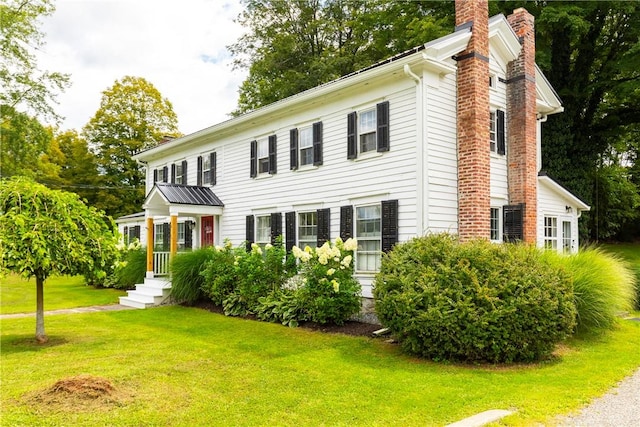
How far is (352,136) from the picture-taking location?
11.8 metres

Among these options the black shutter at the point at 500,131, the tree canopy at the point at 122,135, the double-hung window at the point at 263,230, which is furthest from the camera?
the tree canopy at the point at 122,135

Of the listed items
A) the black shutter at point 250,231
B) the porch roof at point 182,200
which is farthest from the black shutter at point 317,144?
the porch roof at point 182,200

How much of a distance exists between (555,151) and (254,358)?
55.2 ft

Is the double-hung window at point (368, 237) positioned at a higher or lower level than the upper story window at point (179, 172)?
lower

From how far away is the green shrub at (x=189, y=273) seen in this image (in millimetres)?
13719

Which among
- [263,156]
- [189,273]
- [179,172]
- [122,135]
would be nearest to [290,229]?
[263,156]

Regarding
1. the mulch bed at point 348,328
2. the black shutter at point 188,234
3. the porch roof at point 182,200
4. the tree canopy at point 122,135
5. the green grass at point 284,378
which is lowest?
the mulch bed at point 348,328

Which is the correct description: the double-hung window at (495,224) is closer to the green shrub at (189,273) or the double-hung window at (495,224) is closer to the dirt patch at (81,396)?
the green shrub at (189,273)

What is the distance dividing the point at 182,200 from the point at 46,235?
7.64 m

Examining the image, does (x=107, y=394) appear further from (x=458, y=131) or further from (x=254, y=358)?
(x=458, y=131)

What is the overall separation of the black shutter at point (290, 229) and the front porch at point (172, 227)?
368 cm

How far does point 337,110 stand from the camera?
12.3m

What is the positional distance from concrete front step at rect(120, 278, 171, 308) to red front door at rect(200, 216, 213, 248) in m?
2.59

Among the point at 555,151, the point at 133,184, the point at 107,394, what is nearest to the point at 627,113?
the point at 555,151
